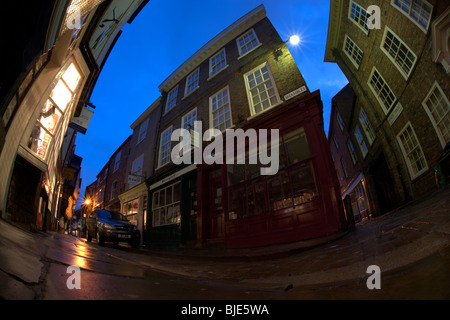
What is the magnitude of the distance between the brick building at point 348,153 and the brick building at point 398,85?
6.29ft

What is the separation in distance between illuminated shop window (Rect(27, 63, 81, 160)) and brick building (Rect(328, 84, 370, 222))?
685 inches

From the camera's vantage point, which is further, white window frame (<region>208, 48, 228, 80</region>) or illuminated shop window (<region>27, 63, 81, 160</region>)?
white window frame (<region>208, 48, 228, 80</region>)

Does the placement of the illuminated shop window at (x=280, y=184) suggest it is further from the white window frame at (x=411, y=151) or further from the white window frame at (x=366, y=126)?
the white window frame at (x=366, y=126)

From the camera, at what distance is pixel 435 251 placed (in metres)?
1.52

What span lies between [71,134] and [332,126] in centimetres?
2517

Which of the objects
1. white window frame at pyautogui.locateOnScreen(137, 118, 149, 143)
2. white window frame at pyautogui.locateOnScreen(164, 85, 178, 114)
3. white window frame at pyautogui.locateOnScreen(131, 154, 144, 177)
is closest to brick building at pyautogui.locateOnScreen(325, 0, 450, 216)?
white window frame at pyautogui.locateOnScreen(164, 85, 178, 114)

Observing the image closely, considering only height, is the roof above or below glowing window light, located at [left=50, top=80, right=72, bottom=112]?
above

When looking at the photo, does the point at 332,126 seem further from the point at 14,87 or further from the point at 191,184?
the point at 14,87

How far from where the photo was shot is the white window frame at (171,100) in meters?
13.1

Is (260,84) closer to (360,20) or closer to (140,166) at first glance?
(360,20)

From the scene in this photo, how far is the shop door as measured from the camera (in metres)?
7.80

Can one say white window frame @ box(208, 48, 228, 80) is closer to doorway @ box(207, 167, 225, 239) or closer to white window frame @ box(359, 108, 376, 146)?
doorway @ box(207, 167, 225, 239)

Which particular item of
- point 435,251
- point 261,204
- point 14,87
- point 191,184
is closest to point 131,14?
point 14,87

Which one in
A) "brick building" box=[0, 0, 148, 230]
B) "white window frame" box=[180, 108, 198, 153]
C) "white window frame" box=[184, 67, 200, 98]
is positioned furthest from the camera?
"white window frame" box=[184, 67, 200, 98]
